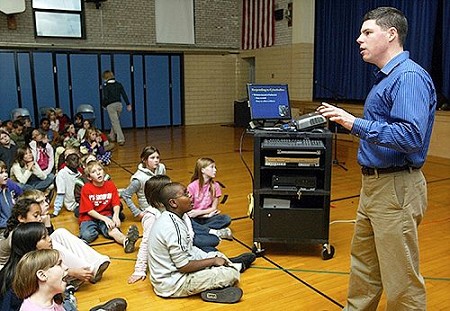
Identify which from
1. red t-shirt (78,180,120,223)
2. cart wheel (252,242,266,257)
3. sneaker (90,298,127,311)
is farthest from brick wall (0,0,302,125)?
sneaker (90,298,127,311)

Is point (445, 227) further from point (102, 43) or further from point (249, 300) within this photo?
point (102, 43)

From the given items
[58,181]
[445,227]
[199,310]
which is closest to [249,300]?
[199,310]

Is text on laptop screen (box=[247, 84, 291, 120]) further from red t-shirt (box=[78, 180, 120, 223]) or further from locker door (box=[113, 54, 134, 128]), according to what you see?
locker door (box=[113, 54, 134, 128])

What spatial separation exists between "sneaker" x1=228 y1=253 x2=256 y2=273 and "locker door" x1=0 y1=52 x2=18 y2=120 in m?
9.28

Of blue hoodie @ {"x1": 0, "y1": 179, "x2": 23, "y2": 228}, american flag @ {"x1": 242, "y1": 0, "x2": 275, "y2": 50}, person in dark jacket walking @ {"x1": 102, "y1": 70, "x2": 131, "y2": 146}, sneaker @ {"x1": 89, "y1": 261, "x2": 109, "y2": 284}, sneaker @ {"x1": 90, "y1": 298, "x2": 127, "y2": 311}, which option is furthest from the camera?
american flag @ {"x1": 242, "y1": 0, "x2": 275, "y2": 50}

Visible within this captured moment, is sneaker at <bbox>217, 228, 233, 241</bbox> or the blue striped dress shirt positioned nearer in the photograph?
the blue striped dress shirt

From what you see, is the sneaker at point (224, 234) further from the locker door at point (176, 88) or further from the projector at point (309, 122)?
the locker door at point (176, 88)

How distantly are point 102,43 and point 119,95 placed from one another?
238 centimetres

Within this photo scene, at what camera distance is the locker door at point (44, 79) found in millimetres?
10703

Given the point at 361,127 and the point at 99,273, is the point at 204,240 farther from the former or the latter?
the point at 361,127

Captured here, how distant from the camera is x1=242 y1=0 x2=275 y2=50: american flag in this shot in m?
11.7

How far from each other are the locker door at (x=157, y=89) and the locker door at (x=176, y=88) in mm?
164

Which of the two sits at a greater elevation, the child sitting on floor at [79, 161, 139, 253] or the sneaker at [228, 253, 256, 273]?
the child sitting on floor at [79, 161, 139, 253]

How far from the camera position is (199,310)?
8.74ft
